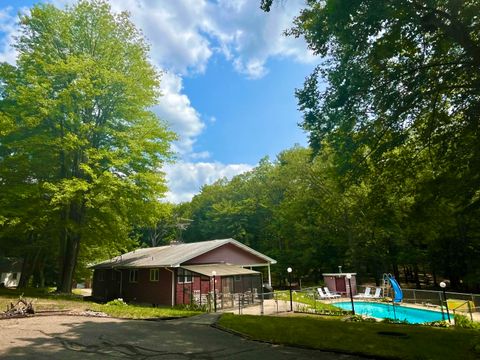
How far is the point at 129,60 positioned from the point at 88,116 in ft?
17.6

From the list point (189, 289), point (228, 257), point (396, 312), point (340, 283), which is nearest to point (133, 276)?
point (189, 289)

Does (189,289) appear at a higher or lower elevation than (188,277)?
lower

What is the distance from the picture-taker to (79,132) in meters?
22.2

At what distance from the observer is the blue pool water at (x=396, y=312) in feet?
66.0

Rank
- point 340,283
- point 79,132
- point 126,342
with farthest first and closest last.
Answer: point 340,283
point 79,132
point 126,342

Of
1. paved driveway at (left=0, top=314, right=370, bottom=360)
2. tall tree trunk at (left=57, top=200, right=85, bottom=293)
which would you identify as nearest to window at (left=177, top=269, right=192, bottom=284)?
tall tree trunk at (left=57, top=200, right=85, bottom=293)

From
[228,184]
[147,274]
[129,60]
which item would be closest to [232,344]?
[147,274]

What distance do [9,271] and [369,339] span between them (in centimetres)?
5763

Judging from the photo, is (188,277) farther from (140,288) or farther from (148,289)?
(140,288)

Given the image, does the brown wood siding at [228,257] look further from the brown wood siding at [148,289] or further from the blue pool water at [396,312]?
the blue pool water at [396,312]

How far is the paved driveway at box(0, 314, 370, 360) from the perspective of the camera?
816 centimetres

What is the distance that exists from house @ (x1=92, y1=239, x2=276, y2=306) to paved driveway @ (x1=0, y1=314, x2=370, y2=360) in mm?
9816

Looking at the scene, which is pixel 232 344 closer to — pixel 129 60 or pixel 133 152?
pixel 133 152

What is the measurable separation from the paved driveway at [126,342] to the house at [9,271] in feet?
149
